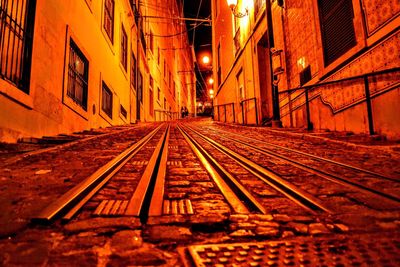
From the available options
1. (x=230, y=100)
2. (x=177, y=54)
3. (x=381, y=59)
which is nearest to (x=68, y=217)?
Result: (x=381, y=59)

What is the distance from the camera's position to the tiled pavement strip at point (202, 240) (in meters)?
1.34

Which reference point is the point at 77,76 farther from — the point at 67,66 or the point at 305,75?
the point at 305,75

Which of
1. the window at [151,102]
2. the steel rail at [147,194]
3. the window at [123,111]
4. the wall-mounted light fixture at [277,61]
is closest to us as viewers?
the steel rail at [147,194]

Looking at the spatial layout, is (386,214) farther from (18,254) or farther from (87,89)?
(87,89)

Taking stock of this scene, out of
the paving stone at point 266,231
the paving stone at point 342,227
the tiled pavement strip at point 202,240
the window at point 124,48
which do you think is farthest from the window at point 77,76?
the paving stone at point 342,227

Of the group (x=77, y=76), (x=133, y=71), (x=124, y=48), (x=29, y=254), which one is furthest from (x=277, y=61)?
(x=133, y=71)

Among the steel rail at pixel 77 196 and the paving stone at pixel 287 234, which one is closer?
the paving stone at pixel 287 234

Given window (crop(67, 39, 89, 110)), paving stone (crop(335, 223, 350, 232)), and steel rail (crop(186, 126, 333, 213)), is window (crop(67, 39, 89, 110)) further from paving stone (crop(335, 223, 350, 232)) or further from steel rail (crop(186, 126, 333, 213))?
paving stone (crop(335, 223, 350, 232))

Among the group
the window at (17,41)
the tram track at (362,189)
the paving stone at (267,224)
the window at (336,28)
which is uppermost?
the window at (336,28)

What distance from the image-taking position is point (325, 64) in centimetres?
738

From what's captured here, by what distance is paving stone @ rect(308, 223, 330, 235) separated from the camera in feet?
5.48

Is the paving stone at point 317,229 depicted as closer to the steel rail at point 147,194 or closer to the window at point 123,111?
the steel rail at point 147,194

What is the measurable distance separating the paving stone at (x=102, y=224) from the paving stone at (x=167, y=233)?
0.12m

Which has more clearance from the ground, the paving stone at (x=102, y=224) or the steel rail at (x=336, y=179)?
the steel rail at (x=336, y=179)
